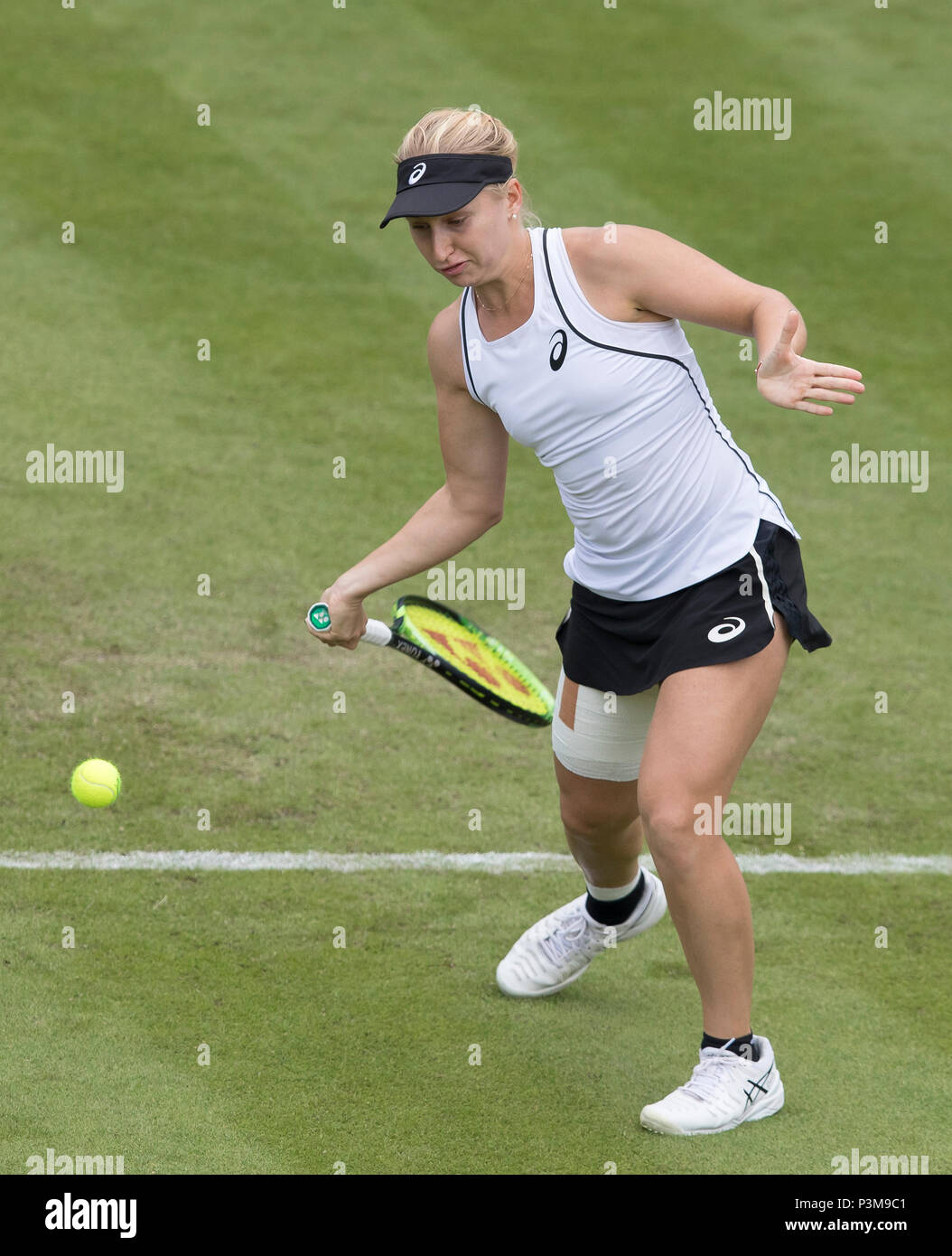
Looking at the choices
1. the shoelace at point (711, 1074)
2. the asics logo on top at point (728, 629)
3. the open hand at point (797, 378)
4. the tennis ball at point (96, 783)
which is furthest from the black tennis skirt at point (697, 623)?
the tennis ball at point (96, 783)

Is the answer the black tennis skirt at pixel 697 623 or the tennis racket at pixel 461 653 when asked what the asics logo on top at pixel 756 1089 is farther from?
the tennis racket at pixel 461 653

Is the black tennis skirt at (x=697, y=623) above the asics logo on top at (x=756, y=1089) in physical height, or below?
above

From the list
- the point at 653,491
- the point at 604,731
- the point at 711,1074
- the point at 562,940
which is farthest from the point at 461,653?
the point at 711,1074

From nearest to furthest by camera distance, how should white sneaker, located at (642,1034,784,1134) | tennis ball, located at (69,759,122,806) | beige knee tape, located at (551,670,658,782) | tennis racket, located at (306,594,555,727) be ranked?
white sneaker, located at (642,1034,784,1134) < beige knee tape, located at (551,670,658,782) < tennis racket, located at (306,594,555,727) < tennis ball, located at (69,759,122,806)

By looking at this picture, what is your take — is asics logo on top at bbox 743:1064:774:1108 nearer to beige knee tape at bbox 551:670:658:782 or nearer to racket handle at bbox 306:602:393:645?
beige knee tape at bbox 551:670:658:782

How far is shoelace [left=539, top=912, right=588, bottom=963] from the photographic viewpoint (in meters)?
5.09

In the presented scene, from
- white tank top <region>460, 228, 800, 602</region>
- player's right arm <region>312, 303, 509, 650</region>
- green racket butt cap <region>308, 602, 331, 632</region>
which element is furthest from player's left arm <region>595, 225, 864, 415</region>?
green racket butt cap <region>308, 602, 331, 632</region>

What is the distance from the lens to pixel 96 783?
559 cm

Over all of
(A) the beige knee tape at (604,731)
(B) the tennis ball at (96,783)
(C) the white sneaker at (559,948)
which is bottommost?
(C) the white sneaker at (559,948)

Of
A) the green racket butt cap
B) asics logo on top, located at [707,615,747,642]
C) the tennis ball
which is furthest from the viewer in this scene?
the tennis ball

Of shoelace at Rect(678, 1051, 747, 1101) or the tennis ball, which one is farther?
the tennis ball

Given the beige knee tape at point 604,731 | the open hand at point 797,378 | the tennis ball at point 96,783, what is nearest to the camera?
the open hand at point 797,378

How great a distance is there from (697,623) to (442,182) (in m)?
1.32

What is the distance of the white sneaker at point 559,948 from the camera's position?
509cm
